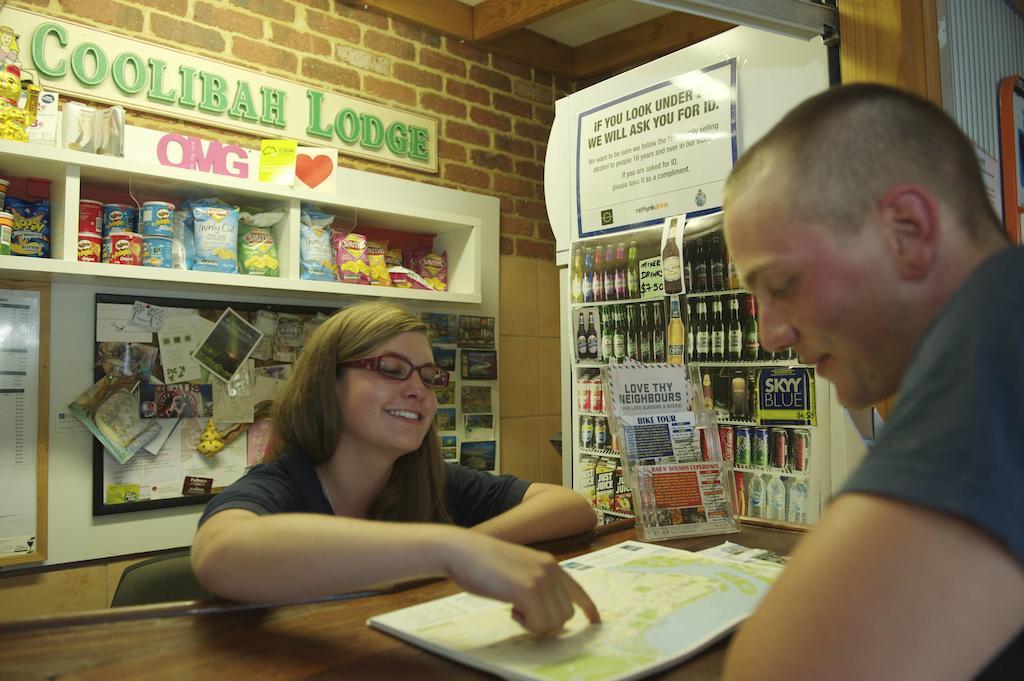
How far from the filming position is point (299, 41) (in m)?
3.28

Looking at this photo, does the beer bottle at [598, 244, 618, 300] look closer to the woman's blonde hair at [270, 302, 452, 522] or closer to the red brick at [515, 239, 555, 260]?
the woman's blonde hair at [270, 302, 452, 522]

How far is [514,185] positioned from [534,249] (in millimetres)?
377

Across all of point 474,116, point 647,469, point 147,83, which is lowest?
point 647,469

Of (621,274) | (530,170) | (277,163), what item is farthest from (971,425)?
(530,170)

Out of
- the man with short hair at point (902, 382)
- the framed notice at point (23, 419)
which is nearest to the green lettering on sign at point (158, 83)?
the framed notice at point (23, 419)

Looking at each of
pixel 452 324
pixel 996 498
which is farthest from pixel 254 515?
pixel 452 324

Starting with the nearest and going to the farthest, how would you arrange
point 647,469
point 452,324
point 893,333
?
point 893,333 < point 647,469 < point 452,324

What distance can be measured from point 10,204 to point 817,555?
2774mm

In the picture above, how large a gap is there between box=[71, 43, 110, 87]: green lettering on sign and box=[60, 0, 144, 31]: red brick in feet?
0.42

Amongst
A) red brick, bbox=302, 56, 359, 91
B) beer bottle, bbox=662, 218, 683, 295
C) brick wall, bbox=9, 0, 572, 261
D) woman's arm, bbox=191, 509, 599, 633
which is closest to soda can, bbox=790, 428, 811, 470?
beer bottle, bbox=662, 218, 683, 295

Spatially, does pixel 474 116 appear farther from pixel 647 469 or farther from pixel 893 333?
pixel 893 333

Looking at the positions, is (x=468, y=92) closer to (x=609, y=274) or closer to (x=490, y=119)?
(x=490, y=119)

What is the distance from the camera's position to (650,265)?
2199 mm

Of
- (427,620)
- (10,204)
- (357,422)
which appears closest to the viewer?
(427,620)
